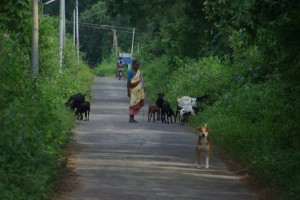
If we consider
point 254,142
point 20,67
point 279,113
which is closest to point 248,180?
point 254,142

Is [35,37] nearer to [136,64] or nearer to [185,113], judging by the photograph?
[136,64]

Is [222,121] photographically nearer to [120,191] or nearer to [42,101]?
[42,101]

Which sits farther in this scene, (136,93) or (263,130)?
(136,93)

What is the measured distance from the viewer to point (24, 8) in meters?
21.0

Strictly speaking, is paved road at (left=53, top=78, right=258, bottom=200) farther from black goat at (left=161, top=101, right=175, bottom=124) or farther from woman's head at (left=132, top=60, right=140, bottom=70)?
black goat at (left=161, top=101, right=175, bottom=124)

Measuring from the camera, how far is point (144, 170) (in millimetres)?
15070

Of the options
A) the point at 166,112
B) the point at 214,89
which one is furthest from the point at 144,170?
the point at 214,89

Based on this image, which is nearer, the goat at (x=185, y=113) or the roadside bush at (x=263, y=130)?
the roadside bush at (x=263, y=130)

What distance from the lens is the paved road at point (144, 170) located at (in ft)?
42.0

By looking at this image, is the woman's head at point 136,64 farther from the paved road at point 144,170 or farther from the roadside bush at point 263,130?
the roadside bush at point 263,130

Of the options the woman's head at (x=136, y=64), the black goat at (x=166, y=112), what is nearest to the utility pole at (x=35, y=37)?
the woman's head at (x=136, y=64)

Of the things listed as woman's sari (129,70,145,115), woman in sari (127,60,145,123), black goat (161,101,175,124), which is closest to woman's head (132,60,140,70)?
woman in sari (127,60,145,123)

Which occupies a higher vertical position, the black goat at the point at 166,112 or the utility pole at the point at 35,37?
the utility pole at the point at 35,37

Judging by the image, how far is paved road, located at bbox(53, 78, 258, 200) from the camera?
1280 centimetres
